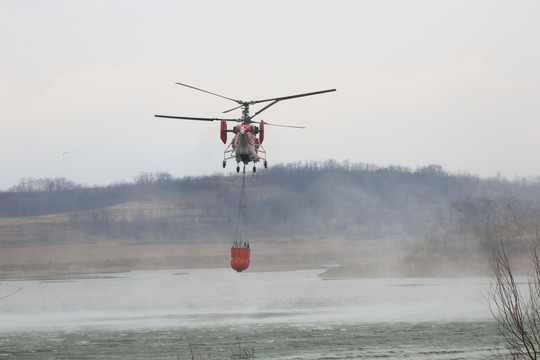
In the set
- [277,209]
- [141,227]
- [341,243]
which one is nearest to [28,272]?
[141,227]

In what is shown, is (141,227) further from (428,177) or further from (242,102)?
(242,102)

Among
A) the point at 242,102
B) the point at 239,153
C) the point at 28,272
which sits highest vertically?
the point at 242,102

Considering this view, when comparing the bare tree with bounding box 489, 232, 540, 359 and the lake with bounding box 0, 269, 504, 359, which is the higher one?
the bare tree with bounding box 489, 232, 540, 359

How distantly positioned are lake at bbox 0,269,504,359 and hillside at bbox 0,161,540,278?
776 inches

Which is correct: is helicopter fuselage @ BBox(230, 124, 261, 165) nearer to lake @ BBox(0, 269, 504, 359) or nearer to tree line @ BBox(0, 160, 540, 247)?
lake @ BBox(0, 269, 504, 359)

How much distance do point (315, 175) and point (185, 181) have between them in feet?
111

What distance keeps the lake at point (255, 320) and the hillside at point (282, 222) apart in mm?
19715

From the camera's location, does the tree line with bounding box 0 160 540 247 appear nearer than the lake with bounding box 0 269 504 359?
No

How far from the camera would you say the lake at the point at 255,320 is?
42.2 m

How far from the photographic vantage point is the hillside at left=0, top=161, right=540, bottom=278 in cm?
10962

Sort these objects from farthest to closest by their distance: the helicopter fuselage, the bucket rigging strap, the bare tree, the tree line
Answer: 1. the tree line
2. the bucket rigging strap
3. the helicopter fuselage
4. the bare tree

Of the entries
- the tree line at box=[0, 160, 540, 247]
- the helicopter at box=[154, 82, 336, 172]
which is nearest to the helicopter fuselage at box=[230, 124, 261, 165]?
Answer: the helicopter at box=[154, 82, 336, 172]

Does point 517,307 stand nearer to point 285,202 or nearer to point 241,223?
point 241,223

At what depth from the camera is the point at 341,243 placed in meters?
138
